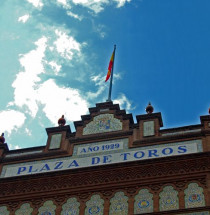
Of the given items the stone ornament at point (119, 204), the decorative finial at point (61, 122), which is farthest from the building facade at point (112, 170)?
the decorative finial at point (61, 122)

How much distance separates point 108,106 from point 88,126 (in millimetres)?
1325

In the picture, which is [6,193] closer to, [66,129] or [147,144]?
[66,129]

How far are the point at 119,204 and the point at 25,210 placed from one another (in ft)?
11.2

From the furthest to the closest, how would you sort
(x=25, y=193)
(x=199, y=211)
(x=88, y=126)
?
(x=88, y=126) < (x=25, y=193) < (x=199, y=211)

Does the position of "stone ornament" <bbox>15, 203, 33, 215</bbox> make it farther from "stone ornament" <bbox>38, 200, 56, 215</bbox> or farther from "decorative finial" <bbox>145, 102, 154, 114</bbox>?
"decorative finial" <bbox>145, 102, 154, 114</bbox>

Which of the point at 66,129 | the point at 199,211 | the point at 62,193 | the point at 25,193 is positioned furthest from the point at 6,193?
the point at 199,211

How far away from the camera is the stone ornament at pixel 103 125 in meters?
22.2

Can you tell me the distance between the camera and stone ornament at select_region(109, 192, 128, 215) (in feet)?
61.1

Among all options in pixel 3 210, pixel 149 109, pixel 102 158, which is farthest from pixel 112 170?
pixel 3 210

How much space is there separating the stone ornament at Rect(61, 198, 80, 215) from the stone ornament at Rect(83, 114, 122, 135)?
11.7ft

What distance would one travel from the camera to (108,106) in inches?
916

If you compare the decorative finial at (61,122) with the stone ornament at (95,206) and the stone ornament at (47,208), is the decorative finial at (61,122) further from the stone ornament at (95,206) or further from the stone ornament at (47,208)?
the stone ornament at (95,206)

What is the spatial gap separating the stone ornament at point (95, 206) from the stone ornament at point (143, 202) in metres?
1.18

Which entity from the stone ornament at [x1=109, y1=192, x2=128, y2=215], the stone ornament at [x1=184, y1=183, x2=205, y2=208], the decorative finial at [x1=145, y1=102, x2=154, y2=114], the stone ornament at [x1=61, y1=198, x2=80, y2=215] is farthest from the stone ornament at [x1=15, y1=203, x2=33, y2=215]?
the decorative finial at [x1=145, y1=102, x2=154, y2=114]
